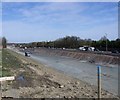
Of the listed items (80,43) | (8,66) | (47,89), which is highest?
(80,43)

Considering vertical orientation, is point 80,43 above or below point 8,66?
above

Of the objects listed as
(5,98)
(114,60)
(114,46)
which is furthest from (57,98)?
(114,46)

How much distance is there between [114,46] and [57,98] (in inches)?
2306

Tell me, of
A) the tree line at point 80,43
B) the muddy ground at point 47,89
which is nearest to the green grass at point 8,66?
the muddy ground at point 47,89

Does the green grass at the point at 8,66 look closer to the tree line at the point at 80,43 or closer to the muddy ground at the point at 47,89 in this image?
the muddy ground at the point at 47,89

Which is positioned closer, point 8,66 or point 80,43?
point 8,66

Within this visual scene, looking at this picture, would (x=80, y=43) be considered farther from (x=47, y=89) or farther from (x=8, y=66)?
(x=47, y=89)

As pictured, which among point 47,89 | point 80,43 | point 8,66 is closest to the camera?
point 47,89

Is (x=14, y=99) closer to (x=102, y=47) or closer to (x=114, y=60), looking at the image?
(x=114, y=60)

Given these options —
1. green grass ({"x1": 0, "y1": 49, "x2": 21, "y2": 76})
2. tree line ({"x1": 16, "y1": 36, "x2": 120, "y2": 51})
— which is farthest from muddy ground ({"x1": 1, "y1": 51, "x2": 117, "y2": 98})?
tree line ({"x1": 16, "y1": 36, "x2": 120, "y2": 51})

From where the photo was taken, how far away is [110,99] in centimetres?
1156

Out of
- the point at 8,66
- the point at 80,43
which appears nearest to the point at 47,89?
the point at 8,66

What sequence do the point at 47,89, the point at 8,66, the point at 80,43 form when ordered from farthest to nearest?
the point at 80,43
the point at 8,66
the point at 47,89

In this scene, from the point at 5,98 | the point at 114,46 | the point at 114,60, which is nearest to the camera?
the point at 5,98
